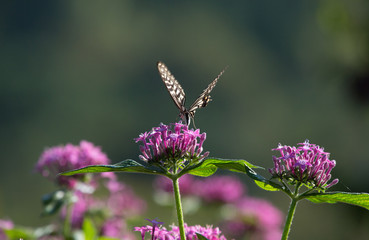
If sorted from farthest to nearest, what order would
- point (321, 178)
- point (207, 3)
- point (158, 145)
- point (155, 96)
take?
1. point (207, 3)
2. point (155, 96)
3. point (158, 145)
4. point (321, 178)

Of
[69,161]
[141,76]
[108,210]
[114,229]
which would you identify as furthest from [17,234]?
[141,76]

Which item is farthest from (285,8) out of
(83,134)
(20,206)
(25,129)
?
(20,206)

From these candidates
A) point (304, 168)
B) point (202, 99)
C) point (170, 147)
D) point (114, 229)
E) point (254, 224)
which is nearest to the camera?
point (304, 168)

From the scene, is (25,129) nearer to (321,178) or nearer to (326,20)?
(326,20)

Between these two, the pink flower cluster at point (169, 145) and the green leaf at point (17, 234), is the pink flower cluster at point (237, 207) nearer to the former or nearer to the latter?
the green leaf at point (17, 234)

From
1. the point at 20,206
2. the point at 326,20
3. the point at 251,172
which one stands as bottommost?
the point at 251,172

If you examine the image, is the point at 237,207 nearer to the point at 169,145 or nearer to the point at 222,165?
the point at 169,145
